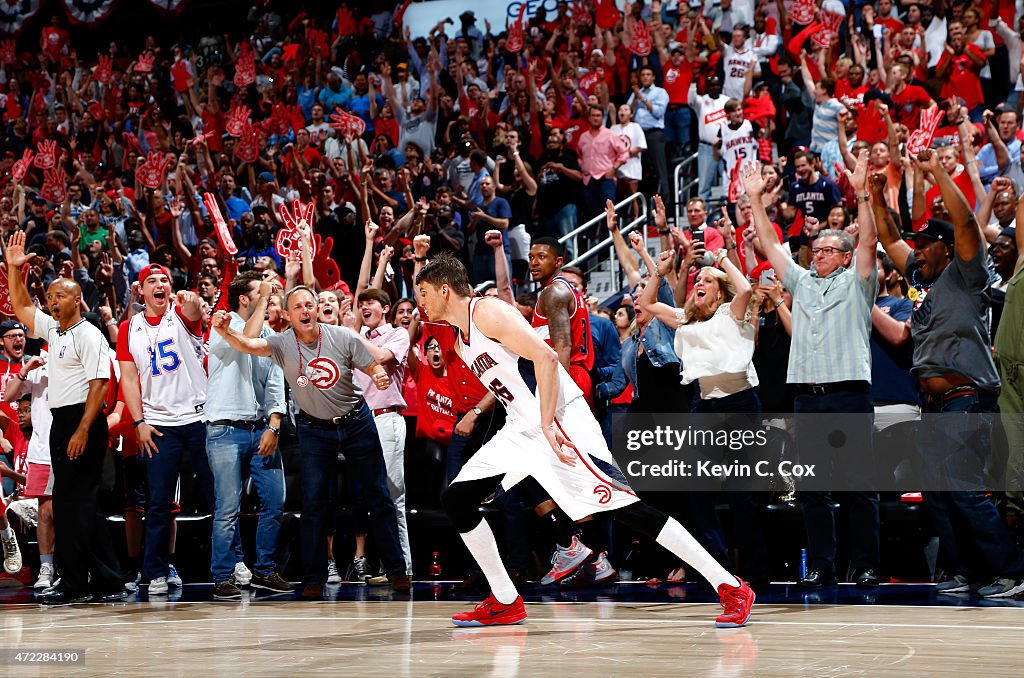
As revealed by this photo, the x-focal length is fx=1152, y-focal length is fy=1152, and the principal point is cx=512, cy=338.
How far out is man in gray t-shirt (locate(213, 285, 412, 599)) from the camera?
24.0 feet

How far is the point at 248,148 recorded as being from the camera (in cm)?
1553

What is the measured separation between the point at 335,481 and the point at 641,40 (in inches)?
342

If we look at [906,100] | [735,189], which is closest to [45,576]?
[735,189]

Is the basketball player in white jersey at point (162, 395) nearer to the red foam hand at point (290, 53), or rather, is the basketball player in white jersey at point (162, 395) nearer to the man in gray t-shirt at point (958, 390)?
the man in gray t-shirt at point (958, 390)

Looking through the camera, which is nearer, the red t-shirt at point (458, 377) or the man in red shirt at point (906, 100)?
the red t-shirt at point (458, 377)

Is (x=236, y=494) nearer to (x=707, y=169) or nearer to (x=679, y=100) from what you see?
(x=707, y=169)

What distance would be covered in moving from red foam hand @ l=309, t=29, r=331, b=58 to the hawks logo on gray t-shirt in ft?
37.7

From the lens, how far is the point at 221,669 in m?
4.46

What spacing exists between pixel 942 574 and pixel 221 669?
4.68 m

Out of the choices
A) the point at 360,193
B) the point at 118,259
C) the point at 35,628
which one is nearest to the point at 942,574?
the point at 35,628

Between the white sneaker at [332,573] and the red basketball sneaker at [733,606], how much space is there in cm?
350

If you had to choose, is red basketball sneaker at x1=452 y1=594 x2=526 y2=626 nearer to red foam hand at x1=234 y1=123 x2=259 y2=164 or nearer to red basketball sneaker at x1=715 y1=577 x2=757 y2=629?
red basketball sneaker at x1=715 y1=577 x2=757 y2=629

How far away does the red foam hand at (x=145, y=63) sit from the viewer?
1933cm

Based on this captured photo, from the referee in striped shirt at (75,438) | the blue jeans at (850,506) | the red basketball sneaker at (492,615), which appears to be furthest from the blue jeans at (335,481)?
the blue jeans at (850,506)
